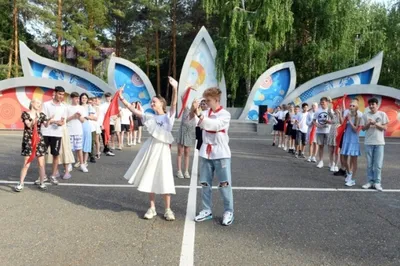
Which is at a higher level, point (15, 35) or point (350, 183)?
point (15, 35)

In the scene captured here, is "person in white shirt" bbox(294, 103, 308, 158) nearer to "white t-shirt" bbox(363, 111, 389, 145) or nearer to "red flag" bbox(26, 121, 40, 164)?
"white t-shirt" bbox(363, 111, 389, 145)

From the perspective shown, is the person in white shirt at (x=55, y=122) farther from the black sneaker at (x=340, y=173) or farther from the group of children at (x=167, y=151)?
the black sneaker at (x=340, y=173)

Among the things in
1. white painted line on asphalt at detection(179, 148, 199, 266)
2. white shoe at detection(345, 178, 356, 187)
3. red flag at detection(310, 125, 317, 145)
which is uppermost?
red flag at detection(310, 125, 317, 145)

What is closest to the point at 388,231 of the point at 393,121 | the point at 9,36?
the point at 393,121

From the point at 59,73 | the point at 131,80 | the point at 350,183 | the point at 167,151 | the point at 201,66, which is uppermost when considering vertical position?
the point at 201,66

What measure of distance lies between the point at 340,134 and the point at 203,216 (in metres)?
4.46

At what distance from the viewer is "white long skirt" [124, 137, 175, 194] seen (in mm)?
5012

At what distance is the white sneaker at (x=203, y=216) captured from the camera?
5033mm

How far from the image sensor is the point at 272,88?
24172 millimetres

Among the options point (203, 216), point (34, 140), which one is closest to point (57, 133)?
point (34, 140)

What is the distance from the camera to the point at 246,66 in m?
25.7

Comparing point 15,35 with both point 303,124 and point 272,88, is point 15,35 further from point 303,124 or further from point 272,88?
point 303,124

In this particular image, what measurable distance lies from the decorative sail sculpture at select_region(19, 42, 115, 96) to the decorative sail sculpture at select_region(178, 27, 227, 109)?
544cm

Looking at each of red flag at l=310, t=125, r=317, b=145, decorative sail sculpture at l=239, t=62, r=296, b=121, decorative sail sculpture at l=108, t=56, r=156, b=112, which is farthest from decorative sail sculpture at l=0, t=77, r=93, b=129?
red flag at l=310, t=125, r=317, b=145
